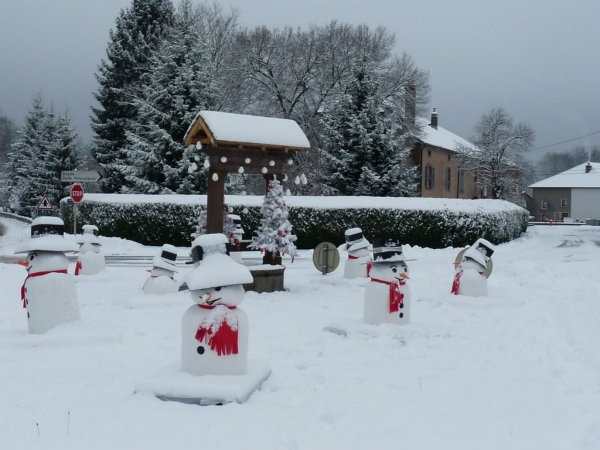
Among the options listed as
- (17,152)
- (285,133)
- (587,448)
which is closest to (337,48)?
(285,133)

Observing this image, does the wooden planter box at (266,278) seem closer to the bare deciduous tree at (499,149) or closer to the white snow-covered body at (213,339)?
the white snow-covered body at (213,339)

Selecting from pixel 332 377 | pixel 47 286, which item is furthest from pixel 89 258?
pixel 332 377

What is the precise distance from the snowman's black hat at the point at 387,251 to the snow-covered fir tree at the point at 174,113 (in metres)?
18.5

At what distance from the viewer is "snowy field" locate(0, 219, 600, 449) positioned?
4207mm

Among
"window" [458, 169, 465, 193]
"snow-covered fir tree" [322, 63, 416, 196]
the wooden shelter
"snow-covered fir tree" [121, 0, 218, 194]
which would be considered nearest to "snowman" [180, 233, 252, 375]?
the wooden shelter

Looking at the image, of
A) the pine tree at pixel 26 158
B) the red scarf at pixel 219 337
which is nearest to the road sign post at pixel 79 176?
the red scarf at pixel 219 337

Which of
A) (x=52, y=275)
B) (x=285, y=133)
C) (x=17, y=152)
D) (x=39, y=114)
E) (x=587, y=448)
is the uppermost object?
(x=39, y=114)

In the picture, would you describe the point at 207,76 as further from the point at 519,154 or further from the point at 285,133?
the point at 519,154

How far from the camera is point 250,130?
11.2 metres

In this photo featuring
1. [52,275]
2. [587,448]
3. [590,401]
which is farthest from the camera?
[52,275]

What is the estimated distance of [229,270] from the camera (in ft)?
17.0

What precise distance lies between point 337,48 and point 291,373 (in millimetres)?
31745

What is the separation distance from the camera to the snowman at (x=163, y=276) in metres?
10.6

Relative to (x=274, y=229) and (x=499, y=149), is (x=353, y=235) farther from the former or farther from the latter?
(x=499, y=149)
